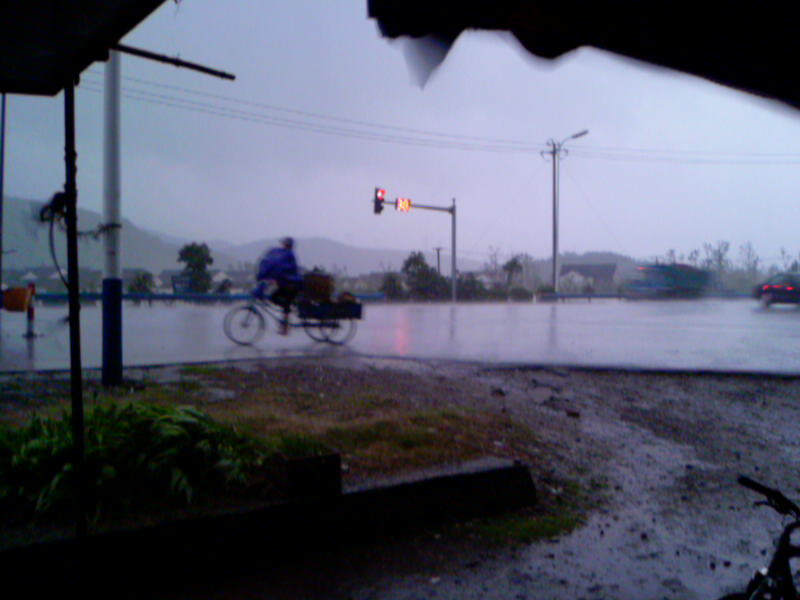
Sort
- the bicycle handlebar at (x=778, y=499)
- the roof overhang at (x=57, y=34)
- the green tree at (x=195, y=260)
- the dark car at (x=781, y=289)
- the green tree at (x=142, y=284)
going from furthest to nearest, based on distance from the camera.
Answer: the green tree at (x=195, y=260) → the dark car at (x=781, y=289) → the green tree at (x=142, y=284) → the roof overhang at (x=57, y=34) → the bicycle handlebar at (x=778, y=499)

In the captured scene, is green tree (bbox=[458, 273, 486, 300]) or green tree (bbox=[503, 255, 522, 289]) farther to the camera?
green tree (bbox=[503, 255, 522, 289])

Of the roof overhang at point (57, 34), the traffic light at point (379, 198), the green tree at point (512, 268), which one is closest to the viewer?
the roof overhang at point (57, 34)

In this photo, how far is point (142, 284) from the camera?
1135 inches

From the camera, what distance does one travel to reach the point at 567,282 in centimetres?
5272

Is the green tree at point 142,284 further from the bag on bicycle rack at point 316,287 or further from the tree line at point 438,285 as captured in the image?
the bag on bicycle rack at point 316,287

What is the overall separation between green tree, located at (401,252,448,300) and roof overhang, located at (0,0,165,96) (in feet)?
84.6

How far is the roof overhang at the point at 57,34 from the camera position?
3217mm

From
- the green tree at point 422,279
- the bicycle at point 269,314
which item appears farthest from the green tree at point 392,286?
the bicycle at point 269,314

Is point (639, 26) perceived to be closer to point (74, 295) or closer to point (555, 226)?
point (74, 295)

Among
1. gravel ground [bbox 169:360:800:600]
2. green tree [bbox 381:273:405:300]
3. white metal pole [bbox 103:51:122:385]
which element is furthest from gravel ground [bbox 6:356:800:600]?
green tree [bbox 381:273:405:300]

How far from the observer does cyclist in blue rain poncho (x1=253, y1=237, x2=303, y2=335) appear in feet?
42.2

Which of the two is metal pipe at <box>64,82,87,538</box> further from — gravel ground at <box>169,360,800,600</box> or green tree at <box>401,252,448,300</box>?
green tree at <box>401,252,448,300</box>

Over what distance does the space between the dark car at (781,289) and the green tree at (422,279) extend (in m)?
13.5

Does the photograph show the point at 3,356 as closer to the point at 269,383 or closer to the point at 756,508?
the point at 269,383
